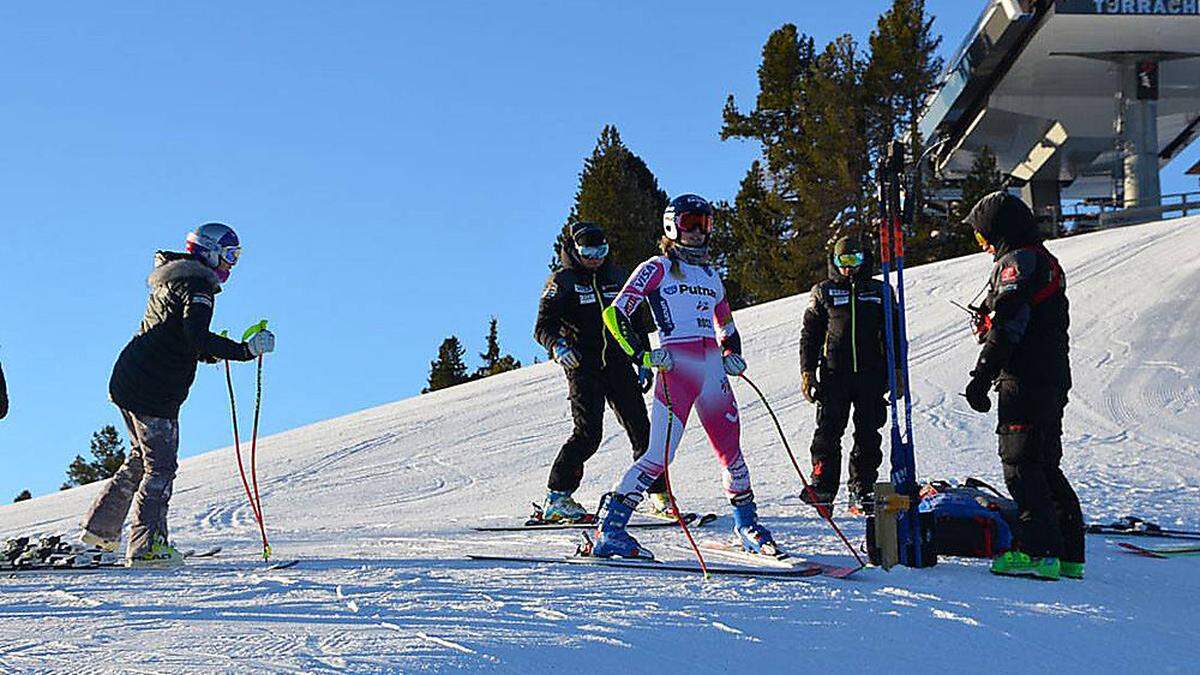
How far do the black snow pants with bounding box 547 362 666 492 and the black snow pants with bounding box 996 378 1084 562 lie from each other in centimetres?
306

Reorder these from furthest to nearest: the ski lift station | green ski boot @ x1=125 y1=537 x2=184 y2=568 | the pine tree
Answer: the pine tree
the ski lift station
green ski boot @ x1=125 y1=537 x2=184 y2=568

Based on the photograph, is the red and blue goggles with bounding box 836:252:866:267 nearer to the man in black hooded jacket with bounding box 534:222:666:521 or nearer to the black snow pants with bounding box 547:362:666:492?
the man in black hooded jacket with bounding box 534:222:666:521

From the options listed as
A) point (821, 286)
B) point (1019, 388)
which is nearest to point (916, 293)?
point (821, 286)

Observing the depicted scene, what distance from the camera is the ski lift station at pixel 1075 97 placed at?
116 ft

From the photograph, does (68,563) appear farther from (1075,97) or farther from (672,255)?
(1075,97)

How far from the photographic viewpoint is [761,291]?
3916cm

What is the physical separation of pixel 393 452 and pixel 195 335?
8.19 meters

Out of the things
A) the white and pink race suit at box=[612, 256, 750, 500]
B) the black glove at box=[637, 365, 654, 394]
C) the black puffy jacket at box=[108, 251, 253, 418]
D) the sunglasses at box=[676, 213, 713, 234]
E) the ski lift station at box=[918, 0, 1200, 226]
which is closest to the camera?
the white and pink race suit at box=[612, 256, 750, 500]

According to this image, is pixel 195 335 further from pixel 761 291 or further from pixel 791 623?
pixel 761 291

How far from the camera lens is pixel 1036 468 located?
639cm

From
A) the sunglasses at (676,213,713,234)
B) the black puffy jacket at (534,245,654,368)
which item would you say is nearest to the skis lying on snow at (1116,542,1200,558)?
the sunglasses at (676,213,713,234)

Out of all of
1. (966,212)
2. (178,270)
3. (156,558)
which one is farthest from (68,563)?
(966,212)

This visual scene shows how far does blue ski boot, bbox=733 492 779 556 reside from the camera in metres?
6.72

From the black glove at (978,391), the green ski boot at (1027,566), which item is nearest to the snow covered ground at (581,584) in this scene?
the green ski boot at (1027,566)
